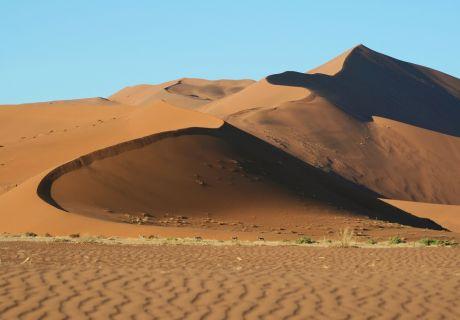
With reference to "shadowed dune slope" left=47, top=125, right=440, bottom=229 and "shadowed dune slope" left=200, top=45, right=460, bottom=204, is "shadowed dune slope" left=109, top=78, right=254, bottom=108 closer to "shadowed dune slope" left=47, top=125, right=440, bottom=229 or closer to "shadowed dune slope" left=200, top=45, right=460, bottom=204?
"shadowed dune slope" left=200, top=45, right=460, bottom=204

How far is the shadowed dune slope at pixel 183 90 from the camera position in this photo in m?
120

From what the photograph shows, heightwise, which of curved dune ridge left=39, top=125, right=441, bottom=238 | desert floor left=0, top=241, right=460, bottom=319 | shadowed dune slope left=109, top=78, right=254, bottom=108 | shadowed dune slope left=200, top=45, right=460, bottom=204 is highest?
shadowed dune slope left=109, top=78, right=254, bottom=108

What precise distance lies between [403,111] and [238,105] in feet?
54.7

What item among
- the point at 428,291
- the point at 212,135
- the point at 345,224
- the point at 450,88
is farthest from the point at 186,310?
the point at 450,88

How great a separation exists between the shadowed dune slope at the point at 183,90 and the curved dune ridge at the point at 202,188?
72.9 meters

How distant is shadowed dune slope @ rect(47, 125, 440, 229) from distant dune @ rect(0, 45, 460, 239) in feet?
0.28

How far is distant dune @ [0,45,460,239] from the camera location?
2862cm

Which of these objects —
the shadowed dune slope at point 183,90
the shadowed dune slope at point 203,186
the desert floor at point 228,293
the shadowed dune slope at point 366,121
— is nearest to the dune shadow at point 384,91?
the shadowed dune slope at point 366,121

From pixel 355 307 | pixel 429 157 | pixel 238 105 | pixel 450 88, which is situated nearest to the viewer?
pixel 355 307

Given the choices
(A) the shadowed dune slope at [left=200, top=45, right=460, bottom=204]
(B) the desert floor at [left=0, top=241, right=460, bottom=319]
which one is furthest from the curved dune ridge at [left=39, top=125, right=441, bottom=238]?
(B) the desert floor at [left=0, top=241, right=460, bottom=319]

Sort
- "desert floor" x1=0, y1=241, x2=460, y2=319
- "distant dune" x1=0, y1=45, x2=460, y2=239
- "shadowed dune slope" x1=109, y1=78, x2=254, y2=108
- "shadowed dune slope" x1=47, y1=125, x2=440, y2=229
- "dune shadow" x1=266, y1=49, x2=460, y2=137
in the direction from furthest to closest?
"shadowed dune slope" x1=109, y1=78, x2=254, y2=108 < "dune shadow" x1=266, y1=49, x2=460, y2=137 < "shadowed dune slope" x1=47, y1=125, x2=440, y2=229 < "distant dune" x1=0, y1=45, x2=460, y2=239 < "desert floor" x1=0, y1=241, x2=460, y2=319

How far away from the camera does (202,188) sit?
3275 cm

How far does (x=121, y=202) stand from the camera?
3028 cm

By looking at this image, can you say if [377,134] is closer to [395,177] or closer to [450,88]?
[395,177]
